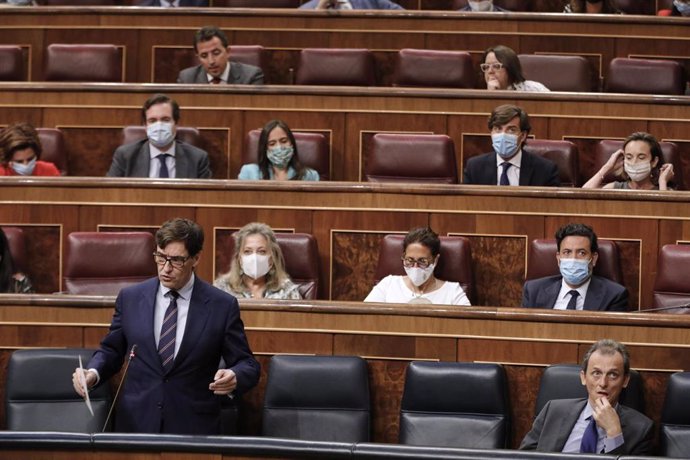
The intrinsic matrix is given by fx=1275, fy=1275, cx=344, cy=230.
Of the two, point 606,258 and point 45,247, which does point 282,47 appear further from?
point 606,258

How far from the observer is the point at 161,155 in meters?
2.62

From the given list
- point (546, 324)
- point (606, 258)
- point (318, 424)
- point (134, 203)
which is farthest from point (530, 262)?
point (134, 203)

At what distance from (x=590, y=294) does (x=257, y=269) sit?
57 centimetres

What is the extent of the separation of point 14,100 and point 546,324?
1450mm

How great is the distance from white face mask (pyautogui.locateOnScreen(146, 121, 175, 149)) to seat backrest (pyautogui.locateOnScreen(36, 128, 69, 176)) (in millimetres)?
228

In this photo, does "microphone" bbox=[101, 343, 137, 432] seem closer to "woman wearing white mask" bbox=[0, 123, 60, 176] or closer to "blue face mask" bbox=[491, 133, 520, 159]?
"woman wearing white mask" bbox=[0, 123, 60, 176]

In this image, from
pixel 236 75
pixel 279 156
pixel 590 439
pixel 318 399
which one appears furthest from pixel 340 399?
pixel 236 75

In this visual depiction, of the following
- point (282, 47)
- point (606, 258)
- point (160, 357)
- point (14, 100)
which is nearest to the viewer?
point (160, 357)

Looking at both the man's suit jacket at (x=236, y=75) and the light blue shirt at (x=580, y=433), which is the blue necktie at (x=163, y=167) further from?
the light blue shirt at (x=580, y=433)

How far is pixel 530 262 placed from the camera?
2.25 meters

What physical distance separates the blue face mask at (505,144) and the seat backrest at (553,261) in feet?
0.99

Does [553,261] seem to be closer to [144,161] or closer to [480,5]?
[144,161]

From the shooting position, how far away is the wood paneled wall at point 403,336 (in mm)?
1896

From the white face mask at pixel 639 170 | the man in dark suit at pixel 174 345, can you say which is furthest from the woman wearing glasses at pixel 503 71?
the man in dark suit at pixel 174 345
